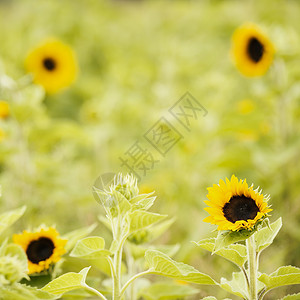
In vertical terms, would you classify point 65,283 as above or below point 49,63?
below

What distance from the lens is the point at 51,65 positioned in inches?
75.0

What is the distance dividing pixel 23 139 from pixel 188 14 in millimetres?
2703

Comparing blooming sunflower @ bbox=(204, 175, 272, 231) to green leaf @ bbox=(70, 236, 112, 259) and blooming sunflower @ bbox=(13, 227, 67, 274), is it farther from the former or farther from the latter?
blooming sunflower @ bbox=(13, 227, 67, 274)

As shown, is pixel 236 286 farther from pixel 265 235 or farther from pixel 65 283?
pixel 65 283

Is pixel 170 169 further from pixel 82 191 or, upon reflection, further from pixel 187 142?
pixel 82 191

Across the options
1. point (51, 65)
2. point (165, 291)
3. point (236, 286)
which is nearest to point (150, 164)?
point (51, 65)

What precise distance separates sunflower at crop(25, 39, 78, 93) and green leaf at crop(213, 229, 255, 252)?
144 centimetres

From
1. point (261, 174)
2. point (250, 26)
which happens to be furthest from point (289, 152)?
point (250, 26)

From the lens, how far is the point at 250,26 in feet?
4.69

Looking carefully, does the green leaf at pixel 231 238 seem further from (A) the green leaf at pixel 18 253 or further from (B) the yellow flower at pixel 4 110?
(B) the yellow flower at pixel 4 110

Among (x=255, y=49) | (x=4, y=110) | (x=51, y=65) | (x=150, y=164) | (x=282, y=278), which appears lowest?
(x=282, y=278)

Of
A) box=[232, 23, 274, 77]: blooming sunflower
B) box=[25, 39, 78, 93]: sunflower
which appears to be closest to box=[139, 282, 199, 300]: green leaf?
box=[232, 23, 274, 77]: blooming sunflower

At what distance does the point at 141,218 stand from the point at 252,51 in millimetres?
987

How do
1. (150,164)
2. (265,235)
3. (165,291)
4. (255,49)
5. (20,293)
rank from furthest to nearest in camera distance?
1. (150,164)
2. (255,49)
3. (165,291)
4. (265,235)
5. (20,293)
